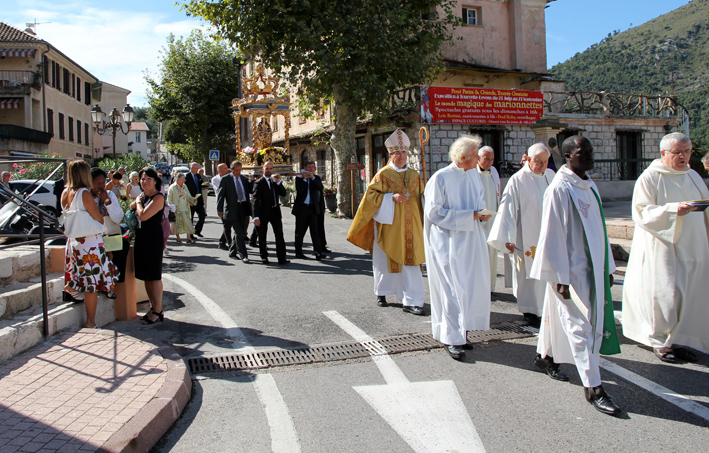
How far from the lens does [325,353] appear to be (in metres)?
5.13

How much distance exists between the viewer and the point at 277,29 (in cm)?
1794

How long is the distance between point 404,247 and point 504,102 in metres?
15.8

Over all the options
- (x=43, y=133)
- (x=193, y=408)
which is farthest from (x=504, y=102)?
(x=43, y=133)

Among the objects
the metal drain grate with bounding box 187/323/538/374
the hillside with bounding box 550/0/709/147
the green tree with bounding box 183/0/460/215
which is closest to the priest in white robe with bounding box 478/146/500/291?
the metal drain grate with bounding box 187/323/538/374

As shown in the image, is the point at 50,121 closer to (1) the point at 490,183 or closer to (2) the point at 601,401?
(1) the point at 490,183

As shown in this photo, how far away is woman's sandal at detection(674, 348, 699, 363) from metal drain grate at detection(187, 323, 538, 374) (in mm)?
1286

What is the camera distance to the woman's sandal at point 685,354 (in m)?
4.79

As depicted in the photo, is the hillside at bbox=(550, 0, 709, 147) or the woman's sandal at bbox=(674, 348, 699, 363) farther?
the hillside at bbox=(550, 0, 709, 147)

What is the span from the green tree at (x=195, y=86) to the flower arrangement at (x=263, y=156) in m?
23.9

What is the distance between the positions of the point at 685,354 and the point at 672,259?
82cm

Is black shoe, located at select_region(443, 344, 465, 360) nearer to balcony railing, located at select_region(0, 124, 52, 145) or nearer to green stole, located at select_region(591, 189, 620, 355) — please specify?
green stole, located at select_region(591, 189, 620, 355)

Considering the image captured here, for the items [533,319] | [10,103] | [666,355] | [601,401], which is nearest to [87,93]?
[10,103]

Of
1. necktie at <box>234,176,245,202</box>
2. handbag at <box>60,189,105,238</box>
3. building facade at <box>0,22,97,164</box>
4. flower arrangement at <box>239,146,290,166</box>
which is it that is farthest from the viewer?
building facade at <box>0,22,97,164</box>

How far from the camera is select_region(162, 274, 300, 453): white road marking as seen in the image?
134 inches
